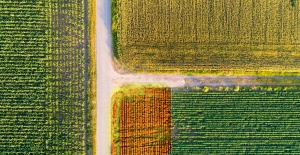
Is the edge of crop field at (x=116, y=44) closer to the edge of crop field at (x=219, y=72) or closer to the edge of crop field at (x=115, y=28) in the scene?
the edge of crop field at (x=115, y=28)

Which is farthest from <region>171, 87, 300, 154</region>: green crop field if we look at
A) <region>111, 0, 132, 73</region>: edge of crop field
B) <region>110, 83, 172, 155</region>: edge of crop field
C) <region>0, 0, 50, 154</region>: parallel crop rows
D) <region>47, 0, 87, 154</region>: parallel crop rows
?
<region>0, 0, 50, 154</region>: parallel crop rows

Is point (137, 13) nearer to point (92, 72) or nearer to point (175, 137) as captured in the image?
point (92, 72)

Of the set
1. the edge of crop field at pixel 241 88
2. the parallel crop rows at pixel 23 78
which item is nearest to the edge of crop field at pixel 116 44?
the edge of crop field at pixel 241 88

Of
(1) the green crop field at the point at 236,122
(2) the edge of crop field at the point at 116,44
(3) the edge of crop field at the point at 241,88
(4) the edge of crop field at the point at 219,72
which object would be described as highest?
(2) the edge of crop field at the point at 116,44

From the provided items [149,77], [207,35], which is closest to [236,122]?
[207,35]

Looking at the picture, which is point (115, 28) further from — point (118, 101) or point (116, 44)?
point (118, 101)

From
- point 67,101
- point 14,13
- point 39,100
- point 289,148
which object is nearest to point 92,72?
point 67,101
